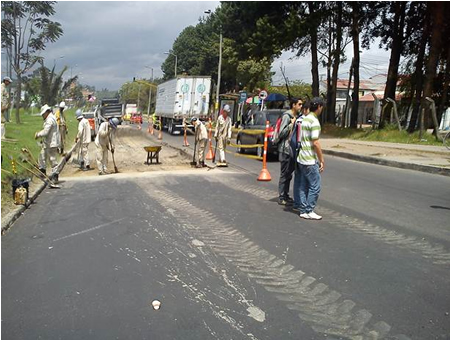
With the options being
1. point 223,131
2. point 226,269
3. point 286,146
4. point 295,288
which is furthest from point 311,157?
point 223,131

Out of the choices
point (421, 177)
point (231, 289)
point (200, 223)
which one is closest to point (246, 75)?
point (421, 177)

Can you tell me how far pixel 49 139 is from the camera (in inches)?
407

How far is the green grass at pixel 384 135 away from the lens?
1975cm

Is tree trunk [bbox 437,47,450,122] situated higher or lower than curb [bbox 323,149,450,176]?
Result: higher

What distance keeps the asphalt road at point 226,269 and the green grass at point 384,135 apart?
41.8 feet

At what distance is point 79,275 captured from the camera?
4.35 m

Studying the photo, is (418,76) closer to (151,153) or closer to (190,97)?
(190,97)

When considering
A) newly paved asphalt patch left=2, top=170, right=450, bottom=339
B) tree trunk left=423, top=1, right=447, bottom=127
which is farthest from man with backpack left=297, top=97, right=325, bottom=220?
tree trunk left=423, top=1, right=447, bottom=127

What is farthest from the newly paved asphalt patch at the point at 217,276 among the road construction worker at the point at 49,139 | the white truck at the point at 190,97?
the white truck at the point at 190,97

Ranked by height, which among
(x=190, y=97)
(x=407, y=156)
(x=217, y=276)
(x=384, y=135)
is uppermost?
(x=190, y=97)

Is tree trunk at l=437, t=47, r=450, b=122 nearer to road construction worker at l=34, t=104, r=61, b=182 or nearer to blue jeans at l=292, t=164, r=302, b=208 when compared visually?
blue jeans at l=292, t=164, r=302, b=208

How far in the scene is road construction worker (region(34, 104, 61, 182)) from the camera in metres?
10.1

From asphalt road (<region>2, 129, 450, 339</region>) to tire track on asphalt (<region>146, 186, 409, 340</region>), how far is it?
1 cm

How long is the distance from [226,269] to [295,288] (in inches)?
32.0
